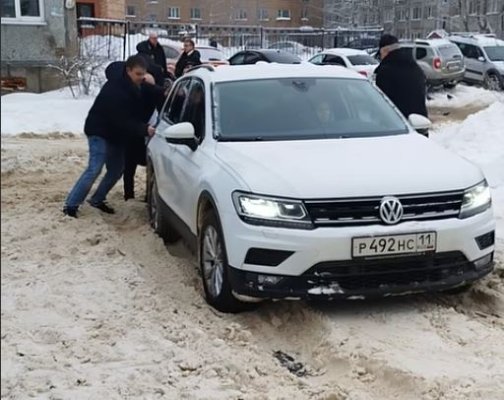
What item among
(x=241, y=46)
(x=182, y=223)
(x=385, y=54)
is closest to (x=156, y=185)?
(x=182, y=223)

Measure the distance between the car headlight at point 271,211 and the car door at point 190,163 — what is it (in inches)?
29.4

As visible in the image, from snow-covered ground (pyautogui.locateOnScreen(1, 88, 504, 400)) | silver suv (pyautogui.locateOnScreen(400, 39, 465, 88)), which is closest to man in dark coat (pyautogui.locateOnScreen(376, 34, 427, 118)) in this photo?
snow-covered ground (pyautogui.locateOnScreen(1, 88, 504, 400))

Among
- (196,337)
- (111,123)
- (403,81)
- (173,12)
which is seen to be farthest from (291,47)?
(196,337)

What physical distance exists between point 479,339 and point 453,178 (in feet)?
3.41

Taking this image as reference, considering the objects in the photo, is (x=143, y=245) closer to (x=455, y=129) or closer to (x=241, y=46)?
(x=455, y=129)

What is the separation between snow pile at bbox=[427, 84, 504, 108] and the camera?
76.3 feet

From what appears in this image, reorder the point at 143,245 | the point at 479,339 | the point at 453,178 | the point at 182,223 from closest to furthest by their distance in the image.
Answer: the point at 479,339 → the point at 453,178 → the point at 182,223 → the point at 143,245

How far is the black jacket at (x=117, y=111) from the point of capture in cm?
733

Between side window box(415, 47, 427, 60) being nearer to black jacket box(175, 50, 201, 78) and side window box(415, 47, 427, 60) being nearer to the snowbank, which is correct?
the snowbank

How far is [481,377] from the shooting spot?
393cm

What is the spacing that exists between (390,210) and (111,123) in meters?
3.76

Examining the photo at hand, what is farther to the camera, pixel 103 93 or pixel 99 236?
pixel 103 93

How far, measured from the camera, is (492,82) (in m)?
26.0

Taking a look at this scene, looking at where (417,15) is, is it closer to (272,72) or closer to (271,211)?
(272,72)
